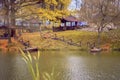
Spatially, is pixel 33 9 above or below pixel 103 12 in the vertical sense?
above

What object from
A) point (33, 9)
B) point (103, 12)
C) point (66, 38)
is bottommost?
point (66, 38)

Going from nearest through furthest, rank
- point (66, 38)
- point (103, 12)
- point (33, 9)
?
1. point (33, 9)
2. point (103, 12)
3. point (66, 38)

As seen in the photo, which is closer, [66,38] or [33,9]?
[33,9]

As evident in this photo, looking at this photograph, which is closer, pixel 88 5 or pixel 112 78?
pixel 112 78

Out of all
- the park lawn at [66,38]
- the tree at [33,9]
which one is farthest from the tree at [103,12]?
the tree at [33,9]

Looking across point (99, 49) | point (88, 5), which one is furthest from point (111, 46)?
point (88, 5)

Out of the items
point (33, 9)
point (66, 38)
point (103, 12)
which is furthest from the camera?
point (66, 38)

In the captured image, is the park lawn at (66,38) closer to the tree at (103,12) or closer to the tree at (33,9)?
the tree at (103,12)

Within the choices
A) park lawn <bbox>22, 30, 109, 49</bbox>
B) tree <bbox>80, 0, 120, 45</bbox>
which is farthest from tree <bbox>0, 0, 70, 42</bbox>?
tree <bbox>80, 0, 120, 45</bbox>

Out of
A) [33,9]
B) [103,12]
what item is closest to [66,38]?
[103,12]

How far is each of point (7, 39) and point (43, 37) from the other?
488cm

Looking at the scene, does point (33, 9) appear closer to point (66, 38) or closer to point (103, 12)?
point (66, 38)

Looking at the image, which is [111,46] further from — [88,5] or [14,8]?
[14,8]

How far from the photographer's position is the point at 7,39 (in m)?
41.0
